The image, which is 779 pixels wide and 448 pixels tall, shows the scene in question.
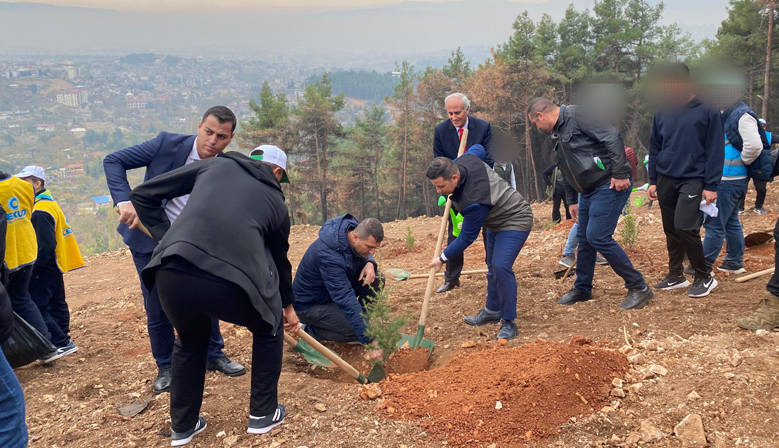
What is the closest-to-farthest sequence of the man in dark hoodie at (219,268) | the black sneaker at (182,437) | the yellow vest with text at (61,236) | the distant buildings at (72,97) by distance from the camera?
the man in dark hoodie at (219,268), the black sneaker at (182,437), the yellow vest with text at (61,236), the distant buildings at (72,97)

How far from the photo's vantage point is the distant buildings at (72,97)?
145 m

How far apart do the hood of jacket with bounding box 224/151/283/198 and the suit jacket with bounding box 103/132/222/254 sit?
39.6 inches

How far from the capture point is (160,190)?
285cm

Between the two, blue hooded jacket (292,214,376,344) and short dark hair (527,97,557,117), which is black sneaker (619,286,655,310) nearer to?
short dark hair (527,97,557,117)

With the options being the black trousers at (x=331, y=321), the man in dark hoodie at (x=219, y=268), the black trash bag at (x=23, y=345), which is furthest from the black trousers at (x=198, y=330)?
the black trash bag at (x=23, y=345)

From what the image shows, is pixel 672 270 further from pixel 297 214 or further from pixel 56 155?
pixel 56 155

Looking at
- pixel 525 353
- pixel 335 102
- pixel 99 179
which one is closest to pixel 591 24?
pixel 335 102

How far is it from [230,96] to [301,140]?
14787 centimetres

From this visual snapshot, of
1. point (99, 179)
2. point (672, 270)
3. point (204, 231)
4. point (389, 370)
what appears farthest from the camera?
point (99, 179)

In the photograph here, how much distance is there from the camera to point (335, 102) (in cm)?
2972

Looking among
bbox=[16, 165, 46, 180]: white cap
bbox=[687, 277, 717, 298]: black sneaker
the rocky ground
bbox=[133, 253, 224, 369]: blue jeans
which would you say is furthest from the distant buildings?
bbox=[687, 277, 717, 298]: black sneaker

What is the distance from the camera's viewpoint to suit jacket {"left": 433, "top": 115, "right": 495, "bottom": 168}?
549 cm

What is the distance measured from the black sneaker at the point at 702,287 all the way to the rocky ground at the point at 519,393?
0.07 meters

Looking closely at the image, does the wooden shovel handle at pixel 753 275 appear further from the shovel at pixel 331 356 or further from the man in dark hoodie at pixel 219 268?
the man in dark hoodie at pixel 219 268
